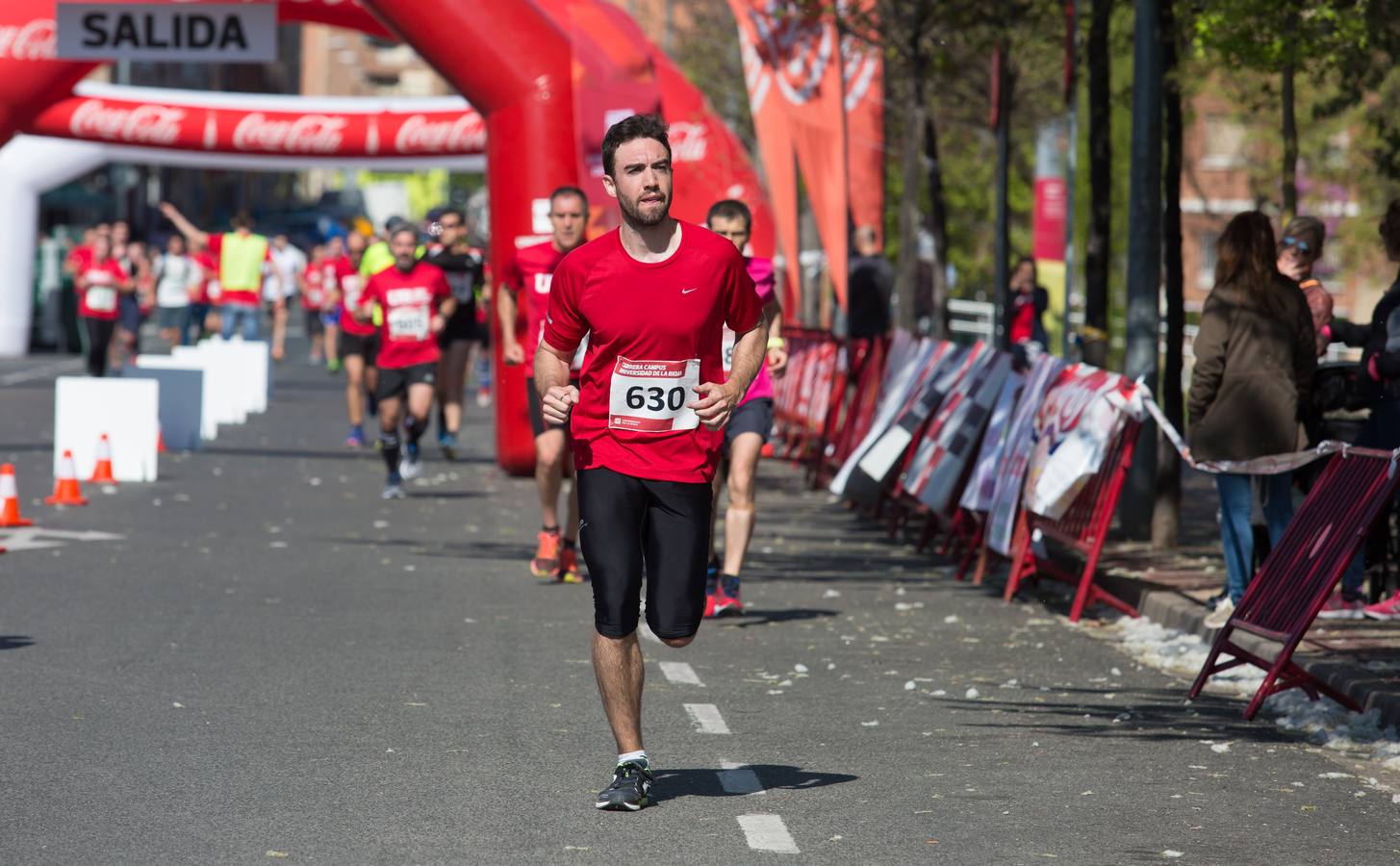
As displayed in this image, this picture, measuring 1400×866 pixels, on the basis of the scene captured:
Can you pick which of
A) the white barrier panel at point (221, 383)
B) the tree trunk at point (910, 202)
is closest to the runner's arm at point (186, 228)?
the white barrier panel at point (221, 383)

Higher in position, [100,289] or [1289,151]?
[1289,151]

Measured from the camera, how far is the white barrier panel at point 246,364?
78.7 feet

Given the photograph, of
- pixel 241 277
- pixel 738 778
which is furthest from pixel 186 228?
pixel 738 778

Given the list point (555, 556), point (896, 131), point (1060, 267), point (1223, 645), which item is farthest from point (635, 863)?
point (896, 131)

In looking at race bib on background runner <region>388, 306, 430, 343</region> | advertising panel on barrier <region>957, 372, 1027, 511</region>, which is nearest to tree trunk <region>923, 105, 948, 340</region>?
race bib on background runner <region>388, 306, 430, 343</region>

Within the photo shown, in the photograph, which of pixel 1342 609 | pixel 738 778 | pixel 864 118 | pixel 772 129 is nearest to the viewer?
pixel 738 778

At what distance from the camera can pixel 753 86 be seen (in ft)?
63.9

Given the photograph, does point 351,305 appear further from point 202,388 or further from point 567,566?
point 567,566

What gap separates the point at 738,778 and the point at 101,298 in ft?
63.2

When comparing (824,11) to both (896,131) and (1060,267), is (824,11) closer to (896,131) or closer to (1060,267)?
(1060,267)

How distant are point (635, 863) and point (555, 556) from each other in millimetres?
6348

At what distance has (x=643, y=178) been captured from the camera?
256 inches

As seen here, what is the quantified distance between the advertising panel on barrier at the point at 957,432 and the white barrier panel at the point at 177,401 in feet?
29.4

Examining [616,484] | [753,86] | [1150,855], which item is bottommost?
[1150,855]
